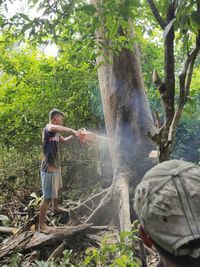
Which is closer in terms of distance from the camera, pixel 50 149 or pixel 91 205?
pixel 50 149

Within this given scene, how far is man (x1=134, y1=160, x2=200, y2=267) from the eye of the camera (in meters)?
1.24

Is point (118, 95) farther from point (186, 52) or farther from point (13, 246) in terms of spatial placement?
point (186, 52)

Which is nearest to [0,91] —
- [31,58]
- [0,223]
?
[31,58]

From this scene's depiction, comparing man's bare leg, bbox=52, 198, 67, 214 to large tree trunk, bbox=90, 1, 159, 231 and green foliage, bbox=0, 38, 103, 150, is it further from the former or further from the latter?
green foliage, bbox=0, 38, 103, 150

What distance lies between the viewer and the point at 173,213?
127 centimetres

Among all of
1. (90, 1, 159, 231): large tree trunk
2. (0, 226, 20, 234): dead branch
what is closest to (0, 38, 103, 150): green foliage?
(90, 1, 159, 231): large tree trunk

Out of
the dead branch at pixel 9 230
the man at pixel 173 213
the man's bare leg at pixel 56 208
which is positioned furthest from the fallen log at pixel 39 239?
the man at pixel 173 213

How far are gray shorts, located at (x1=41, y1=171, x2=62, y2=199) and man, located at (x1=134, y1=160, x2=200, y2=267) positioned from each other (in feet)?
12.7

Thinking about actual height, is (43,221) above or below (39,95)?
below

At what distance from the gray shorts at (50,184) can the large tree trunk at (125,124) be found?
28.7 inches

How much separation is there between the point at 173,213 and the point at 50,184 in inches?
159

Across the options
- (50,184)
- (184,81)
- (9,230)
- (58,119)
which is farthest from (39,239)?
(184,81)

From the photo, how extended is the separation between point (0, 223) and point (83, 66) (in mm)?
3206

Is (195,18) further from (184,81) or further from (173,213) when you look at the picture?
(173,213)
